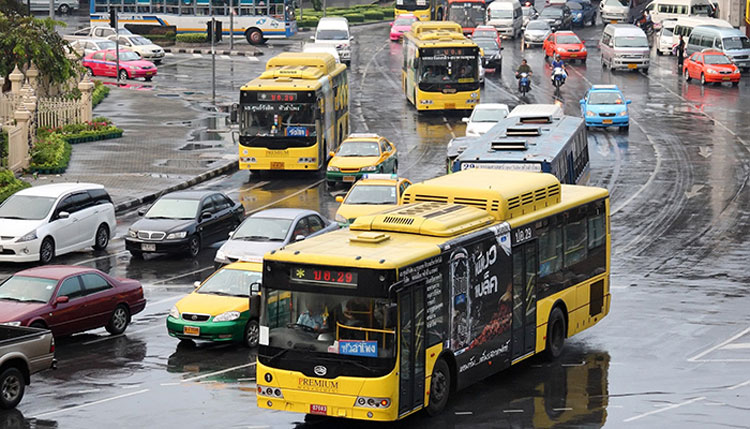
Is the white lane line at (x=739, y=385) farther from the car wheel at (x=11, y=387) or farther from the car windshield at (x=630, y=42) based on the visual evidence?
the car windshield at (x=630, y=42)

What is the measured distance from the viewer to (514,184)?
Result: 19.2 m

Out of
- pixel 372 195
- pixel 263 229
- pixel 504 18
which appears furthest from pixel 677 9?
pixel 263 229

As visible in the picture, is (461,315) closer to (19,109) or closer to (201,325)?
(201,325)

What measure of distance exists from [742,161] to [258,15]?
41.5 m

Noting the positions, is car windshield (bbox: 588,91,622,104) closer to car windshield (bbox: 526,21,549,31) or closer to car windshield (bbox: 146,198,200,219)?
car windshield (bbox: 146,198,200,219)

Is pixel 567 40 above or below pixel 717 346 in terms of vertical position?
above

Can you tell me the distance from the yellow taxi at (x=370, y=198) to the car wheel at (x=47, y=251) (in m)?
6.48

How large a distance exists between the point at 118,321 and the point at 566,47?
166ft

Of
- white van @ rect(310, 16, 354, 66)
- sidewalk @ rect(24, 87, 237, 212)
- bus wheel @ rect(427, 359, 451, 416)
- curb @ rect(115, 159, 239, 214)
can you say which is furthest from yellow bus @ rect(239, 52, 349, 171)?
white van @ rect(310, 16, 354, 66)

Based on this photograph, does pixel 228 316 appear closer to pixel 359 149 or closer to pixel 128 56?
pixel 359 149

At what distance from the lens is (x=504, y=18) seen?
270ft

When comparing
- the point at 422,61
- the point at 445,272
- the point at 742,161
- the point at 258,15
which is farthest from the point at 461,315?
the point at 258,15

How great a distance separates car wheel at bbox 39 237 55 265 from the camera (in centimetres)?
2802

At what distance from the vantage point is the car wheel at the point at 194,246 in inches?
1139
